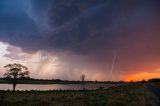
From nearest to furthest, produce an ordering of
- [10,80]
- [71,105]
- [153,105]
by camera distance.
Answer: [153,105] → [71,105] → [10,80]

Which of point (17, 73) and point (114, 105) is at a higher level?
point (17, 73)

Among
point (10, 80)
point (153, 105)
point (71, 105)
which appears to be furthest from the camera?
point (10, 80)

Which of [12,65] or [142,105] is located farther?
[12,65]

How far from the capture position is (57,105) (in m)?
30.7

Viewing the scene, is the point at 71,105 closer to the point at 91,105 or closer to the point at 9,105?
the point at 91,105

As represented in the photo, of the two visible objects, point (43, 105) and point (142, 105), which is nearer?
point (142, 105)

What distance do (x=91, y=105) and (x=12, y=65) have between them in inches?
3001

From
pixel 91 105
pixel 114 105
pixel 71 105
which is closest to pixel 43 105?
pixel 71 105

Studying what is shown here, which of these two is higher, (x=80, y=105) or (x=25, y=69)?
(x=25, y=69)

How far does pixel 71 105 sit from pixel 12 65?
74303mm

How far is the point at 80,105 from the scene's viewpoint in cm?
2978

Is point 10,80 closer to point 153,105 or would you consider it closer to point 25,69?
point 25,69

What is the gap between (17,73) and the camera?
9806 centimetres

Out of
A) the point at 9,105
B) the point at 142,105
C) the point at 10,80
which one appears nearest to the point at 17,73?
the point at 10,80
